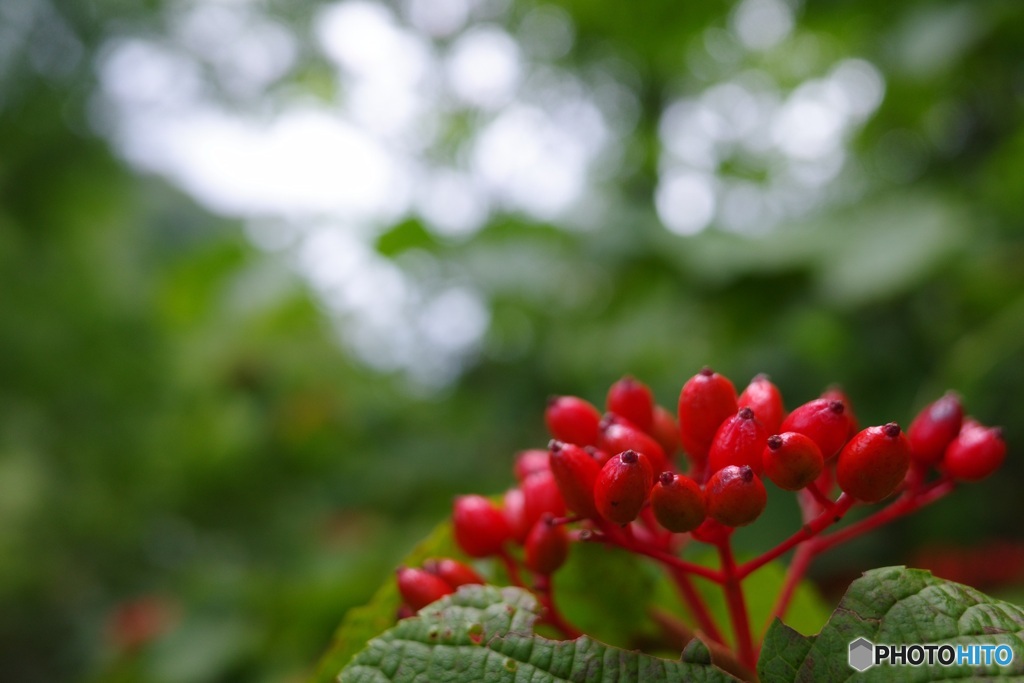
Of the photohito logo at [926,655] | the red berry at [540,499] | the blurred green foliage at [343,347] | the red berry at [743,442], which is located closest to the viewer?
the photohito logo at [926,655]

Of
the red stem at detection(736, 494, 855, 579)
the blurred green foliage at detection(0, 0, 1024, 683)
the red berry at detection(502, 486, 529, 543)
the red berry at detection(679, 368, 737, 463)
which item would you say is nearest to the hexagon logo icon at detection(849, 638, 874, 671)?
the red stem at detection(736, 494, 855, 579)

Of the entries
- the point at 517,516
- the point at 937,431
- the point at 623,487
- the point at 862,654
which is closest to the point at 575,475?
the point at 623,487

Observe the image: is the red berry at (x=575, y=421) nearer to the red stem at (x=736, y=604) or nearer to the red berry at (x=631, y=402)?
the red berry at (x=631, y=402)

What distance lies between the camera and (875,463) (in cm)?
65

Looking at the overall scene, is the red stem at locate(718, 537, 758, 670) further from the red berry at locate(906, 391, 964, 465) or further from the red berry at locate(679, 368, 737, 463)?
the red berry at locate(906, 391, 964, 465)

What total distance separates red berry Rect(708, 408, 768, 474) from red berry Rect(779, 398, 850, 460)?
0.15 ft

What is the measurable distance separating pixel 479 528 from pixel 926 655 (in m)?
0.42

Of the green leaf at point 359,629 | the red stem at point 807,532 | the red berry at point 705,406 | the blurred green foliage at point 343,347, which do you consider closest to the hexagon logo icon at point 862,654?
the red stem at point 807,532

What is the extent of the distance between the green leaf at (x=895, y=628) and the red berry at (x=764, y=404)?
0.54ft

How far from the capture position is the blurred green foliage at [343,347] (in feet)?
6.72

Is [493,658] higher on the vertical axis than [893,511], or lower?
lower

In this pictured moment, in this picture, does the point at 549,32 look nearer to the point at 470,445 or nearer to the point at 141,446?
the point at 470,445

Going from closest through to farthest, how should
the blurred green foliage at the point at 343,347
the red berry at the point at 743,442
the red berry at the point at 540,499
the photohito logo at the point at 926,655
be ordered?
1. the photohito logo at the point at 926,655
2. the red berry at the point at 743,442
3. the red berry at the point at 540,499
4. the blurred green foliage at the point at 343,347

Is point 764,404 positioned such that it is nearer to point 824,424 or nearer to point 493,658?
point 824,424
